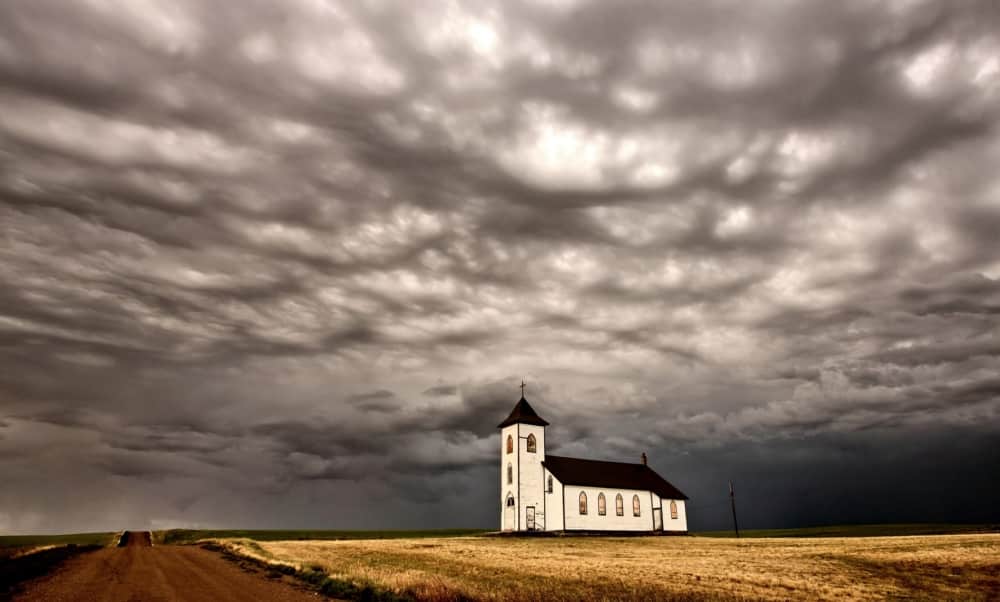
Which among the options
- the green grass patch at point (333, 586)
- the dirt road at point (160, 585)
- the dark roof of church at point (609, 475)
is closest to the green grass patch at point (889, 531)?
the dark roof of church at point (609, 475)

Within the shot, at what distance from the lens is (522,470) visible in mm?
69750

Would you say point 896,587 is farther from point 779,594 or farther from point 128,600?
point 128,600

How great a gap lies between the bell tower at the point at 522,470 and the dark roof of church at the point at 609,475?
7.12 feet

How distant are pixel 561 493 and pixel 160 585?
172ft

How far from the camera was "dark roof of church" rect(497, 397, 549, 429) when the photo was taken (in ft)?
234

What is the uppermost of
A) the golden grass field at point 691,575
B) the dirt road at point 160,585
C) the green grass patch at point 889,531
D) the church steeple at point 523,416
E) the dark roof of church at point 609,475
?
the church steeple at point 523,416

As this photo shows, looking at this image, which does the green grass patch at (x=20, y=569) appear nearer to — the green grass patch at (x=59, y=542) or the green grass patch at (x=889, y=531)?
the green grass patch at (x=59, y=542)

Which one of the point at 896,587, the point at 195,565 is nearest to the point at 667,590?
the point at 896,587

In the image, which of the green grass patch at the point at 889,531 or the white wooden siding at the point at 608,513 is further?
the green grass patch at the point at 889,531

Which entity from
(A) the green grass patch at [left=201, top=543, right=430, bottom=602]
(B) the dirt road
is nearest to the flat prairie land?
(B) the dirt road

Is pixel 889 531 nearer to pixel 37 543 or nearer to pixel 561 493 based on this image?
pixel 561 493

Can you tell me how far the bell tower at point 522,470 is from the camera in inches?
2714

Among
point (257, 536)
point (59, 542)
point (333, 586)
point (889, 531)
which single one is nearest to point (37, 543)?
point (59, 542)

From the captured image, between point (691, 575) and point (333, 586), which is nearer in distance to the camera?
point (333, 586)
